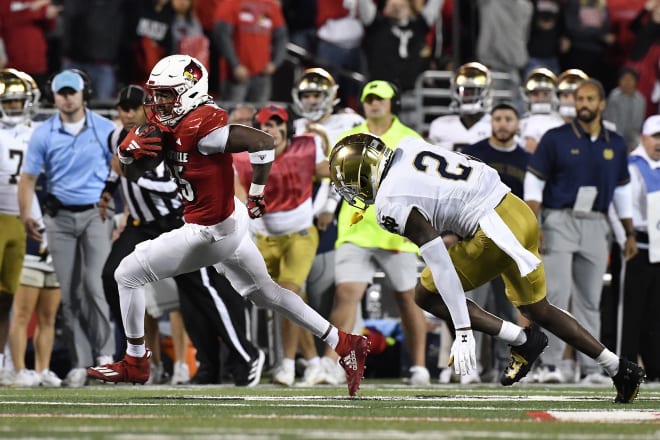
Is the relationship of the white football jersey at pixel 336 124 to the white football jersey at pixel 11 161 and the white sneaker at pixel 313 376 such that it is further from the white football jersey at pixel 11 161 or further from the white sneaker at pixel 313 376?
the white football jersey at pixel 11 161

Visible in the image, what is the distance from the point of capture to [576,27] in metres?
14.8

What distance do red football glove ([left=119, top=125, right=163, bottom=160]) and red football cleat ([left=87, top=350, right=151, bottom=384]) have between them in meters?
1.08

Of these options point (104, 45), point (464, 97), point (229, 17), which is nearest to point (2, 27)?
point (104, 45)

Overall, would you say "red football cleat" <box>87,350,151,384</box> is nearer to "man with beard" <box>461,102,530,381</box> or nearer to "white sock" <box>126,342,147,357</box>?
"white sock" <box>126,342,147,357</box>

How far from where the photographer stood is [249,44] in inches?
522

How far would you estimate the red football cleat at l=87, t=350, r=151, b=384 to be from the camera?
7.63 m

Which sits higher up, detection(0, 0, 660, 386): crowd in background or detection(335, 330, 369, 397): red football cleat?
detection(0, 0, 660, 386): crowd in background

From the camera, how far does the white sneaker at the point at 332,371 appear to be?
1009 centimetres

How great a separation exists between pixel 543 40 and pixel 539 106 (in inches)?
106

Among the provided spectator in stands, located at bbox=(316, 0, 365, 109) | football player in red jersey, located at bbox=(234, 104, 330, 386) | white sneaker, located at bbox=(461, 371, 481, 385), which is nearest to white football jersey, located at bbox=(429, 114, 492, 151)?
football player in red jersey, located at bbox=(234, 104, 330, 386)

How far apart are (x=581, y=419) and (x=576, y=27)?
914 cm

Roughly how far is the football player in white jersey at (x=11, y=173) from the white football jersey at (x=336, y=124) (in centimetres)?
205

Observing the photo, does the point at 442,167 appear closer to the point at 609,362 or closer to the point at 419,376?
the point at 609,362

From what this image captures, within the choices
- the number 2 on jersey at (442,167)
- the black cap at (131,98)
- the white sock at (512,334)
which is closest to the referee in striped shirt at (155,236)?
the black cap at (131,98)
